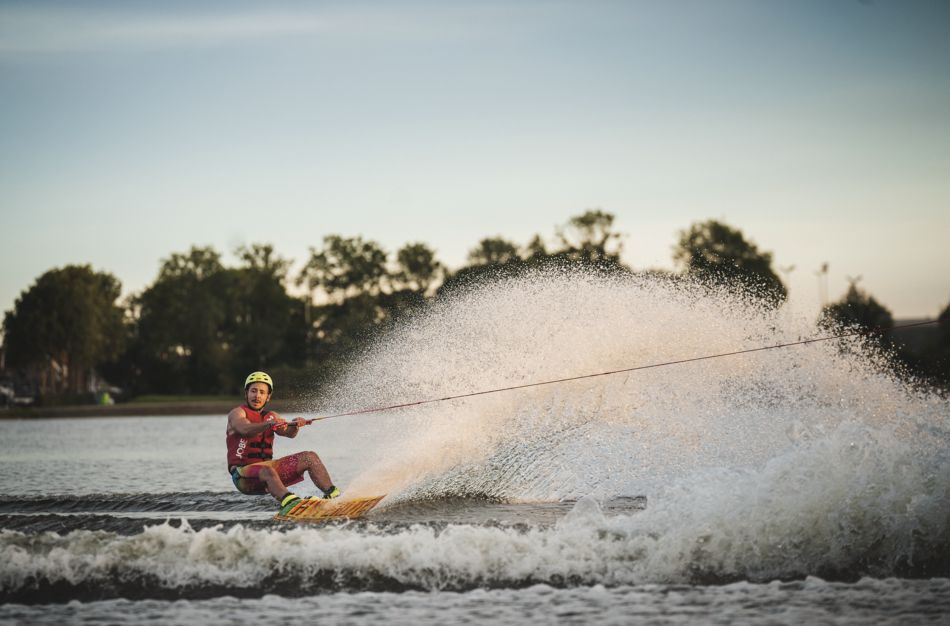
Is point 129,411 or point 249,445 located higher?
point 249,445

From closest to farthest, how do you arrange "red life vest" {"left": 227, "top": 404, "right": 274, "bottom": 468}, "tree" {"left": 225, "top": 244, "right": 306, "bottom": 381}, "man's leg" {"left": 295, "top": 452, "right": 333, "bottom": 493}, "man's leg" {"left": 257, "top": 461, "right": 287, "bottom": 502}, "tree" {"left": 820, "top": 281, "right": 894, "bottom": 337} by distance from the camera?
1. "man's leg" {"left": 257, "top": 461, "right": 287, "bottom": 502}
2. "man's leg" {"left": 295, "top": 452, "right": 333, "bottom": 493}
3. "red life vest" {"left": 227, "top": 404, "right": 274, "bottom": 468}
4. "tree" {"left": 820, "top": 281, "right": 894, "bottom": 337}
5. "tree" {"left": 225, "top": 244, "right": 306, "bottom": 381}

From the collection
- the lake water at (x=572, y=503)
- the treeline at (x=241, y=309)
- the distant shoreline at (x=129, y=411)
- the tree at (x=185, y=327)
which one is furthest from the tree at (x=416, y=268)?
the lake water at (x=572, y=503)

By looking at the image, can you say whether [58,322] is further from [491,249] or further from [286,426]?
[286,426]

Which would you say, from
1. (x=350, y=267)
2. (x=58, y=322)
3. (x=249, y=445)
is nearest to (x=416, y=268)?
(x=350, y=267)

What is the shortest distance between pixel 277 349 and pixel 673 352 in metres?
73.5

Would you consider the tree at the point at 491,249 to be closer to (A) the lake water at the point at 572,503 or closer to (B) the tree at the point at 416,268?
(B) the tree at the point at 416,268

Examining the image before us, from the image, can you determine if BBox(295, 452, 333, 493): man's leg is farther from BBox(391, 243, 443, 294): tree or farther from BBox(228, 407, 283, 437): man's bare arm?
BBox(391, 243, 443, 294): tree

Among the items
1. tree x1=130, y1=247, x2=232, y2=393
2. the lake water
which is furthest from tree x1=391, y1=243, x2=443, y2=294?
the lake water

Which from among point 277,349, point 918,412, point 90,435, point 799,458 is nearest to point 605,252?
point 277,349

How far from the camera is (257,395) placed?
11375 mm

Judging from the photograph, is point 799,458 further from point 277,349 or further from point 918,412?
point 277,349

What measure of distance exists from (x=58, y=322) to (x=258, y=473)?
72597 mm

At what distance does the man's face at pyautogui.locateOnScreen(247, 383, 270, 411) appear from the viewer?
11.4 m

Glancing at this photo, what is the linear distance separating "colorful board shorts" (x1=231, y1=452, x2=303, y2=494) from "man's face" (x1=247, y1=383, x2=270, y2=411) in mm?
666
